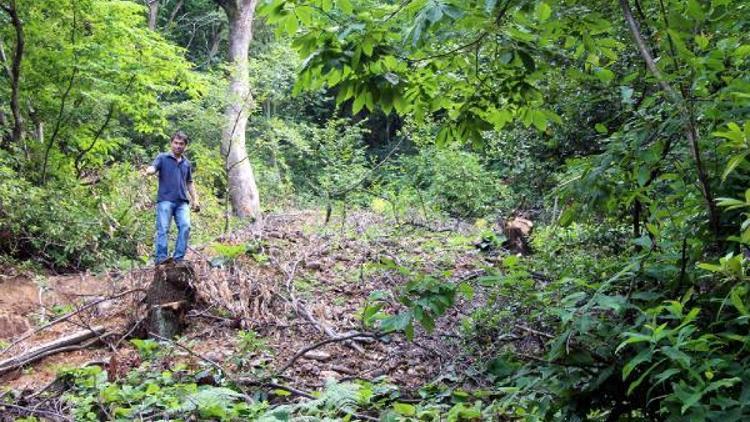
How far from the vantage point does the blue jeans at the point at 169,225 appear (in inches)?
281

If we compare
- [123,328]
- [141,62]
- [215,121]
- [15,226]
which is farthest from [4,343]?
[215,121]

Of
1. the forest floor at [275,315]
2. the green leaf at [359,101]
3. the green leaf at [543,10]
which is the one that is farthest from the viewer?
the forest floor at [275,315]

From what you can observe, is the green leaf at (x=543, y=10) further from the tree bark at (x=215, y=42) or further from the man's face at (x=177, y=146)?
the tree bark at (x=215, y=42)

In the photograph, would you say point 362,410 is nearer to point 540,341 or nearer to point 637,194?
point 540,341

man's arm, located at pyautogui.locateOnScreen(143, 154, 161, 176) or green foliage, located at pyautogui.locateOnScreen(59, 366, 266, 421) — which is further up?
man's arm, located at pyautogui.locateOnScreen(143, 154, 161, 176)

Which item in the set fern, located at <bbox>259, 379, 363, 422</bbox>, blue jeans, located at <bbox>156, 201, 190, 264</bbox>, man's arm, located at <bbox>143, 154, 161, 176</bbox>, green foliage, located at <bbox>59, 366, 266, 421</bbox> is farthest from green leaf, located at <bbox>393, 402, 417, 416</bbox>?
man's arm, located at <bbox>143, 154, 161, 176</bbox>

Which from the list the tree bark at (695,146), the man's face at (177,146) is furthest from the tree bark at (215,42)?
the tree bark at (695,146)

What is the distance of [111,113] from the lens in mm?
10391

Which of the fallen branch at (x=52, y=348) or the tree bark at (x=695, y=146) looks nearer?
the tree bark at (x=695, y=146)

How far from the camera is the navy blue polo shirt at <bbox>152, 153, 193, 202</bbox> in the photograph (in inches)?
288

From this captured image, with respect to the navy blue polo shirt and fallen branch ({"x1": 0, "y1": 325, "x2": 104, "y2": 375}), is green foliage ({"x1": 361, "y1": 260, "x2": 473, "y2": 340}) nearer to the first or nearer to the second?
fallen branch ({"x1": 0, "y1": 325, "x2": 104, "y2": 375})

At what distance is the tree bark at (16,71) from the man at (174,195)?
3400 millimetres

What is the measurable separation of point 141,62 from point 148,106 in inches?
51.4

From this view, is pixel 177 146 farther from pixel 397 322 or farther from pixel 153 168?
pixel 397 322
